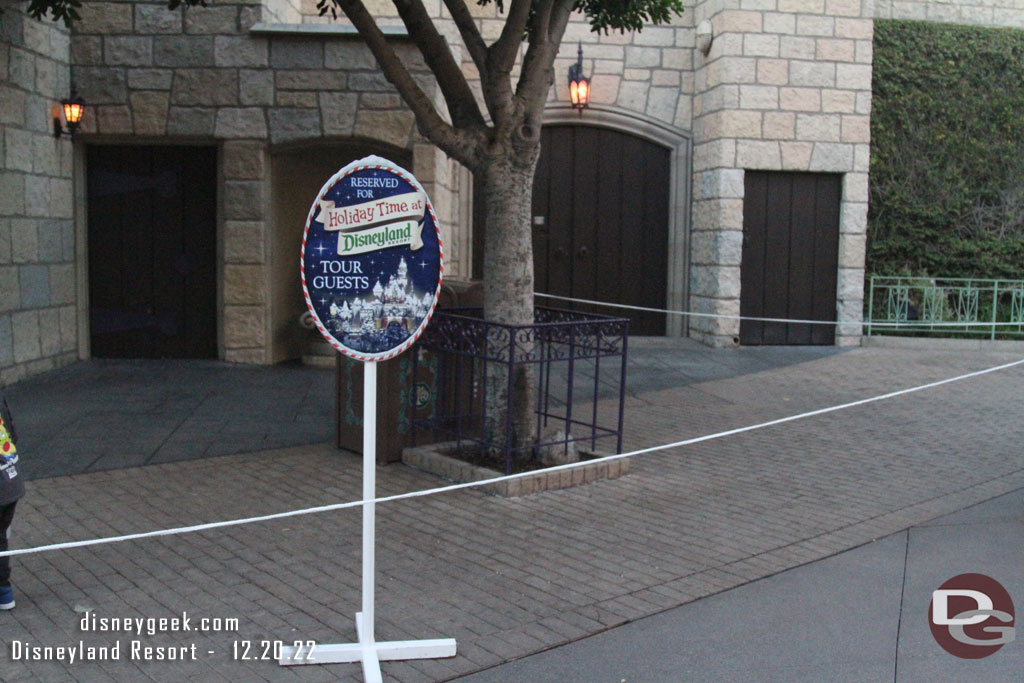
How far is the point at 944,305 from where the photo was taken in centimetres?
1406

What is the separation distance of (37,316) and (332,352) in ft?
9.79

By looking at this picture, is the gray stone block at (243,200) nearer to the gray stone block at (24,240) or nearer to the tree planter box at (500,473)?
the gray stone block at (24,240)

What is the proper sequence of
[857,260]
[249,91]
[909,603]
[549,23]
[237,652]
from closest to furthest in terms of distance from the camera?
[237,652] < [909,603] < [549,23] < [249,91] < [857,260]

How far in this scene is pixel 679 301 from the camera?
46.0ft

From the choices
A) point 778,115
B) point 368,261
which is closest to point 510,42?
point 368,261

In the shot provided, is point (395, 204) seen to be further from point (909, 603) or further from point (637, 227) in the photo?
point (637, 227)

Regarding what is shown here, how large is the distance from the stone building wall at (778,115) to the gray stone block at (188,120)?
20.5 feet

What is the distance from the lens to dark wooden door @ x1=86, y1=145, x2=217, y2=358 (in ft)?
37.9

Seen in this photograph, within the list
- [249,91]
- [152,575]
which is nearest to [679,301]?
[249,91]

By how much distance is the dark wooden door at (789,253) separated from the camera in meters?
13.5

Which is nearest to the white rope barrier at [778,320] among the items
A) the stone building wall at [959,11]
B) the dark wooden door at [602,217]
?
the dark wooden door at [602,217]

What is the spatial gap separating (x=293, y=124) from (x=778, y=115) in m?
6.14

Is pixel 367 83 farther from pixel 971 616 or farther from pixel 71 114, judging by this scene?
pixel 971 616

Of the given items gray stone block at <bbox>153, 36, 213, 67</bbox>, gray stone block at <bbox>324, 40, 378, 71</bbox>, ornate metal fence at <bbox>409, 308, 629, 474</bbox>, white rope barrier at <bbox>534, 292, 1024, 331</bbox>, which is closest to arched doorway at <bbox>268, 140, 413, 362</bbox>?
gray stone block at <bbox>324, 40, 378, 71</bbox>
